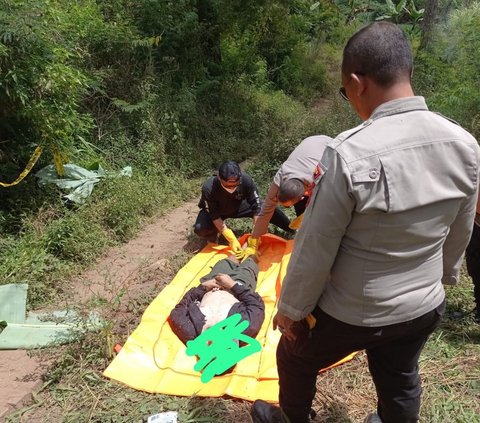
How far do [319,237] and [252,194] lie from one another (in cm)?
349

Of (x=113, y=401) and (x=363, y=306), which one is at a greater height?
(x=363, y=306)

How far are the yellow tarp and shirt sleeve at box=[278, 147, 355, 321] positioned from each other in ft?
4.56

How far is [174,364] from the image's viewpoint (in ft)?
10.3

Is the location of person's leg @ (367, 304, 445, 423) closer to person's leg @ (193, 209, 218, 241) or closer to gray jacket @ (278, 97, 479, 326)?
gray jacket @ (278, 97, 479, 326)

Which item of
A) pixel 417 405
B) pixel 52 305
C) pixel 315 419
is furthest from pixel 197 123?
pixel 417 405

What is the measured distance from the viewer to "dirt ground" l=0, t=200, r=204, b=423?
Result: 302 centimetres

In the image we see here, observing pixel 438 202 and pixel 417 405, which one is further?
pixel 417 405

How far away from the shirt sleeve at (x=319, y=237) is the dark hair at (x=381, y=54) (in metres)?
0.28

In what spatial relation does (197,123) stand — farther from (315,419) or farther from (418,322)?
(418,322)

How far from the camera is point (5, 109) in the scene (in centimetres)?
461

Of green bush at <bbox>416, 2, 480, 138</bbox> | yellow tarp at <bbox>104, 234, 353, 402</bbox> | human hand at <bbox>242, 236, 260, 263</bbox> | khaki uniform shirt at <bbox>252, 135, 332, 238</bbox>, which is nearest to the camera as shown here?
yellow tarp at <bbox>104, 234, 353, 402</bbox>

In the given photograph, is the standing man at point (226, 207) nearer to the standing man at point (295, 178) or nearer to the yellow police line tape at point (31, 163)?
the standing man at point (295, 178)

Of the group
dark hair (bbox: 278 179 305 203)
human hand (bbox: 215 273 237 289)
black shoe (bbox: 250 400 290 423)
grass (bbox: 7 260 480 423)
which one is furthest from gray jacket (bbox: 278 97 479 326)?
human hand (bbox: 215 273 237 289)

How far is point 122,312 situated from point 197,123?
186 inches
